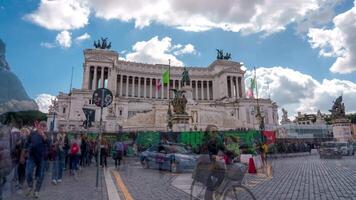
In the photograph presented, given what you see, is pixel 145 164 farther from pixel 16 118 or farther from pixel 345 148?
pixel 345 148

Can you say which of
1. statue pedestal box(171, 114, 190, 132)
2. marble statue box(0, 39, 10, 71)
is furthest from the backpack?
statue pedestal box(171, 114, 190, 132)

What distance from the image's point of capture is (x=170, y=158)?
14.2 metres

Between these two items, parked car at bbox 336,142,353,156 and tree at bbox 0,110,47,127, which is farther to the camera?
parked car at bbox 336,142,353,156

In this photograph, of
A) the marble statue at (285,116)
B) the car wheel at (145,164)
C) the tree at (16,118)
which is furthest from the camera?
the marble statue at (285,116)

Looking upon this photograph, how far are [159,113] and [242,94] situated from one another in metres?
46.6

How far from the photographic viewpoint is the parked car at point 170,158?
1377cm

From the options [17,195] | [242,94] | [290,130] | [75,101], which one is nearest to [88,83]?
[75,101]

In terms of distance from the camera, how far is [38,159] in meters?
7.52

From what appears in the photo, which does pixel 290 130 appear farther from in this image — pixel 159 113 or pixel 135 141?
pixel 135 141

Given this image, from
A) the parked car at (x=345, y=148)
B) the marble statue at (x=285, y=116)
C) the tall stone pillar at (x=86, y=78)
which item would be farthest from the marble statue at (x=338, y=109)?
the tall stone pillar at (x=86, y=78)

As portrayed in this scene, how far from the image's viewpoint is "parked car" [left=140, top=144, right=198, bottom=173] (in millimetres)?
13766

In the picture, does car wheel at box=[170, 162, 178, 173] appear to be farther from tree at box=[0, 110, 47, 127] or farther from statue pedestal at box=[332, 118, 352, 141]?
statue pedestal at box=[332, 118, 352, 141]

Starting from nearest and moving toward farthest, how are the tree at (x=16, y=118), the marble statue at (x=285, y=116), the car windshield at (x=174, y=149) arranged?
the tree at (x=16, y=118) → the car windshield at (x=174, y=149) → the marble statue at (x=285, y=116)

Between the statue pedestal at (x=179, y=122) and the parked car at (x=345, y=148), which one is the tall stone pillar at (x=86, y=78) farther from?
the parked car at (x=345, y=148)
